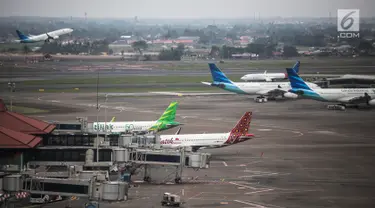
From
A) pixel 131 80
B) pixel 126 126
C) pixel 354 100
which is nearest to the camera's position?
pixel 126 126

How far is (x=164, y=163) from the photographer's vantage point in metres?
54.8

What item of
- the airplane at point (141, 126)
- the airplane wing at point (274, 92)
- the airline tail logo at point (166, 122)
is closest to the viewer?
the airplane at point (141, 126)

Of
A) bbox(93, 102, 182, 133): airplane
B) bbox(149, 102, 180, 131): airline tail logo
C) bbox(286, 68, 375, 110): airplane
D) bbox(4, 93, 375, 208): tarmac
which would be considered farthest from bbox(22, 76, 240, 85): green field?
bbox(149, 102, 180, 131): airline tail logo

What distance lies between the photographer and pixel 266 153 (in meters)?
73.2

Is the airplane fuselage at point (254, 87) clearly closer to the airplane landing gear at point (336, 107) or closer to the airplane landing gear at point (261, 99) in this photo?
the airplane landing gear at point (261, 99)

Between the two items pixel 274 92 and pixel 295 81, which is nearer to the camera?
pixel 295 81

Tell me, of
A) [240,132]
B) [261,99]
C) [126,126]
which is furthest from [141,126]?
[261,99]

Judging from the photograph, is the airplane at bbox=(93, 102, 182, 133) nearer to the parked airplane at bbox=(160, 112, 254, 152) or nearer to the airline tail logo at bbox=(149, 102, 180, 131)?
the airline tail logo at bbox=(149, 102, 180, 131)

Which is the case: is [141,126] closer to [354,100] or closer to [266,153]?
[266,153]

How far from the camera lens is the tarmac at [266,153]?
175 ft

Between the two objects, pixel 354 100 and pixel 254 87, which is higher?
pixel 254 87

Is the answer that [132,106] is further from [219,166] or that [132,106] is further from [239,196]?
[239,196]

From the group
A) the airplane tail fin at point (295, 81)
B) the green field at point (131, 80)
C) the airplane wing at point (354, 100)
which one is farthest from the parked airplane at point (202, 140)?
the green field at point (131, 80)

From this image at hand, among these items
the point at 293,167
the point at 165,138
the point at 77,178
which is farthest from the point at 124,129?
the point at 77,178
